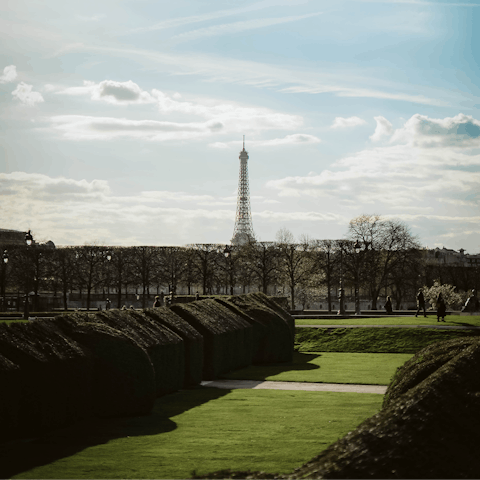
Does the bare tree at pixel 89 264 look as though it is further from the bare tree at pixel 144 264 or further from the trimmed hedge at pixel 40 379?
the trimmed hedge at pixel 40 379

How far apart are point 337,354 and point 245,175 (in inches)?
3542

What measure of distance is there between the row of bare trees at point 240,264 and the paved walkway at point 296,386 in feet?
136

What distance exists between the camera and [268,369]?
71.2 feet

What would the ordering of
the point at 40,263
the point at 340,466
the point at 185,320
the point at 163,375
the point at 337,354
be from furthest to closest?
the point at 40,263
the point at 337,354
the point at 185,320
the point at 163,375
the point at 340,466

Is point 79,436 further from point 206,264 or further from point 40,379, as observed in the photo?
point 206,264

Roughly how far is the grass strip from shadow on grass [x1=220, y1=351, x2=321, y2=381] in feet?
13.3

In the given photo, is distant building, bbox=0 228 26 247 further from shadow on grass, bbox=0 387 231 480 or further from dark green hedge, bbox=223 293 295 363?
shadow on grass, bbox=0 387 231 480

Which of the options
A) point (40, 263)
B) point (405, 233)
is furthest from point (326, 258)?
point (40, 263)

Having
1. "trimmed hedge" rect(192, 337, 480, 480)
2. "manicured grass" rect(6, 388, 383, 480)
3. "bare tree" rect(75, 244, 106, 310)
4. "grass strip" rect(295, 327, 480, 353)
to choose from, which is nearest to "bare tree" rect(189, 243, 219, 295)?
"bare tree" rect(75, 244, 106, 310)

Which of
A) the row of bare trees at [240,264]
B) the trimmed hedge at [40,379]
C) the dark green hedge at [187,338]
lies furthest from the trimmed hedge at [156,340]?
the row of bare trees at [240,264]

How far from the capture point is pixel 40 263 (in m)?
60.3

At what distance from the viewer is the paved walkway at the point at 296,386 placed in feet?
52.4

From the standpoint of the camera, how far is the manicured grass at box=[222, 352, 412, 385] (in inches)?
725

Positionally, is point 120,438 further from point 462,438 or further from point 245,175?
point 245,175
